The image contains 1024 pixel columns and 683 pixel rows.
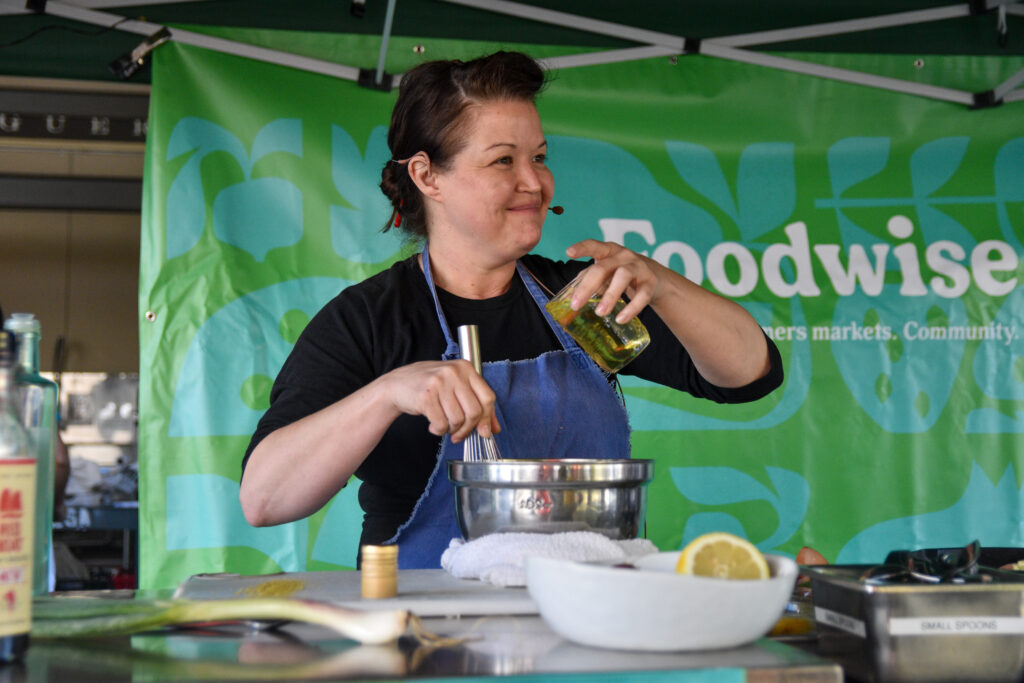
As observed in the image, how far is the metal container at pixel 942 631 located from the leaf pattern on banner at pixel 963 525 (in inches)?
88.4

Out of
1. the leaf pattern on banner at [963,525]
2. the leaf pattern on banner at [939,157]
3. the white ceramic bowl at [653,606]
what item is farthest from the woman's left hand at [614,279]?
the leaf pattern on banner at [939,157]

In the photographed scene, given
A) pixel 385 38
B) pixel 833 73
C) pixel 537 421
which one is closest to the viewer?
pixel 537 421

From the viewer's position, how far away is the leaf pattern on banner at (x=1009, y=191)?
312 cm

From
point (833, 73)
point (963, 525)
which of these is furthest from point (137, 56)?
point (963, 525)

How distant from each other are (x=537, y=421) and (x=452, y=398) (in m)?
0.45

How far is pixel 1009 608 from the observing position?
865 mm

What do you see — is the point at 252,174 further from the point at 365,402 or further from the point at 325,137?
the point at 365,402

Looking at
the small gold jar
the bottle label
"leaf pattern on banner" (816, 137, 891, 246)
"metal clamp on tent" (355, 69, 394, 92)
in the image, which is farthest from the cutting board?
"leaf pattern on banner" (816, 137, 891, 246)

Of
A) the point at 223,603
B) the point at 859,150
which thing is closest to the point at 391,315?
the point at 223,603

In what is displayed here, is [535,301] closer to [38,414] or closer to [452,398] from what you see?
[452,398]

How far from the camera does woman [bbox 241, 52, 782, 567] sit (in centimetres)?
158

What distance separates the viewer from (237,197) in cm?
287

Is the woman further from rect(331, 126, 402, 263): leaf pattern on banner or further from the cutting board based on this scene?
rect(331, 126, 402, 263): leaf pattern on banner

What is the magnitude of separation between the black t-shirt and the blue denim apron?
0.13 ft
